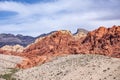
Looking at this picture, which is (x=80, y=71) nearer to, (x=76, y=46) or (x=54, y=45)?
(x=76, y=46)

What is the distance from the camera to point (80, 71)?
6234cm

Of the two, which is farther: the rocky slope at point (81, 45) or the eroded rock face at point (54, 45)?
the eroded rock face at point (54, 45)

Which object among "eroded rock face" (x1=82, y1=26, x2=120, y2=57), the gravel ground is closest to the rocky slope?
"eroded rock face" (x1=82, y1=26, x2=120, y2=57)

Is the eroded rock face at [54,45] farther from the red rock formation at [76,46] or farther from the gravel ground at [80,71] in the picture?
the gravel ground at [80,71]

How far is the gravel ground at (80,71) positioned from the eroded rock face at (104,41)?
87.6 feet

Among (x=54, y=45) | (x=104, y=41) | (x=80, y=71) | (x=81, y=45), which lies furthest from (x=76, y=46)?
(x=80, y=71)

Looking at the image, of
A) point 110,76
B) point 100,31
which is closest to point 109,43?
point 100,31

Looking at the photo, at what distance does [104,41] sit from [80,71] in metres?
50.2

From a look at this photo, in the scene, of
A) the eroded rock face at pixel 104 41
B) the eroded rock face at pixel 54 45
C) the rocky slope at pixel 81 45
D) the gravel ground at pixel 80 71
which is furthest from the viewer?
the eroded rock face at pixel 54 45

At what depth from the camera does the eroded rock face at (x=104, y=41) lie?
331 feet

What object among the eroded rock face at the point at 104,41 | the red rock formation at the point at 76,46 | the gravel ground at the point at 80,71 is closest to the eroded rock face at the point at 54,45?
the red rock formation at the point at 76,46

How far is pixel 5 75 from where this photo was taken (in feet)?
248

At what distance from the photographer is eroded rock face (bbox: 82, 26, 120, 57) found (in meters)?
101

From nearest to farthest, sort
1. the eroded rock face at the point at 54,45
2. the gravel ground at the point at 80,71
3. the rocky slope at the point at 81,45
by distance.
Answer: the gravel ground at the point at 80,71 < the rocky slope at the point at 81,45 < the eroded rock face at the point at 54,45
